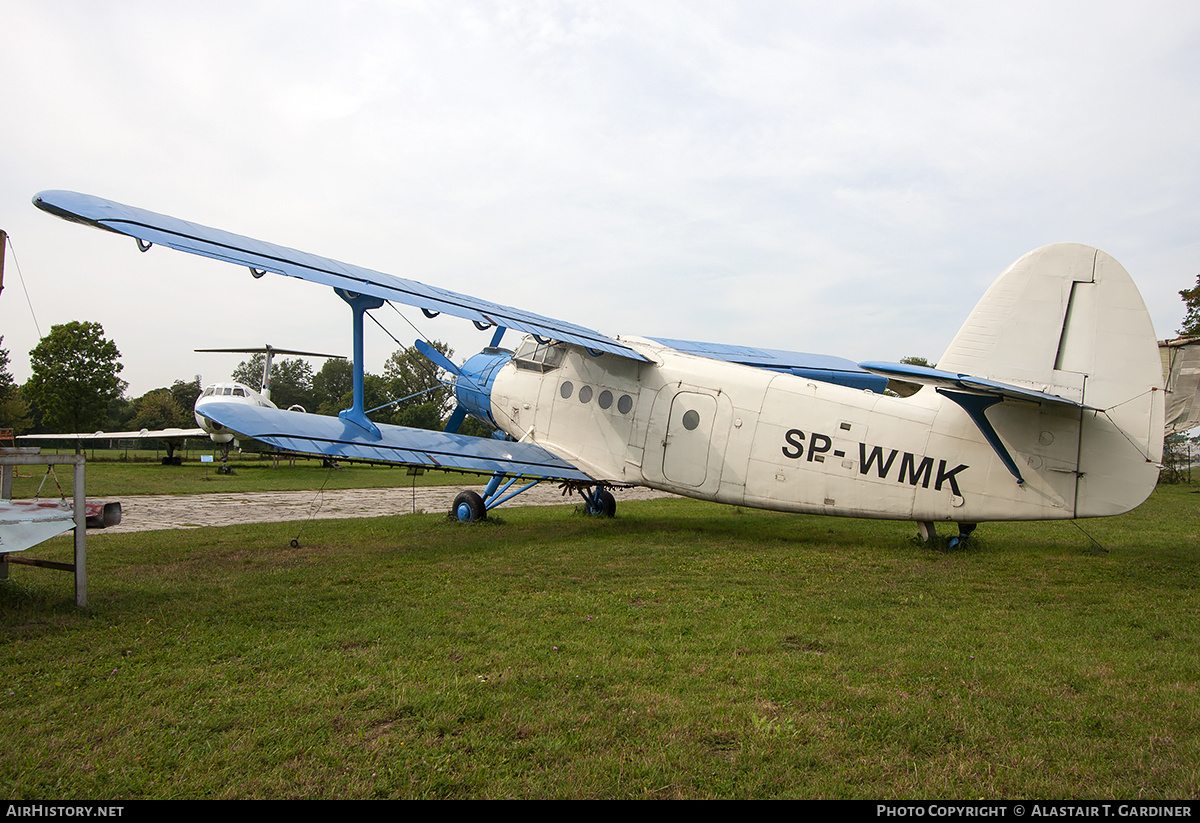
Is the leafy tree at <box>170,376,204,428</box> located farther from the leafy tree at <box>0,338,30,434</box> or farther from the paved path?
the paved path

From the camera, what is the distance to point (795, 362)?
14570 mm

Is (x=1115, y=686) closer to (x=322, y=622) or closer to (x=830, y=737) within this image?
(x=830, y=737)

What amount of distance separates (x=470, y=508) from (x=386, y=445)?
2.70m

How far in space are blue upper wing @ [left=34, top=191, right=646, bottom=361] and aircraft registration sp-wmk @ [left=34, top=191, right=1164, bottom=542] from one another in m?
0.04

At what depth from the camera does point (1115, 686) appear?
14.4 ft

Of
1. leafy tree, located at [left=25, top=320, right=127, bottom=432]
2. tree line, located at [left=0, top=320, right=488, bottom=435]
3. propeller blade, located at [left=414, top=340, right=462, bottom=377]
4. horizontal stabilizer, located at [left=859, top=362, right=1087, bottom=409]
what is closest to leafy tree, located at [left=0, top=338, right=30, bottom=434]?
tree line, located at [left=0, top=320, right=488, bottom=435]

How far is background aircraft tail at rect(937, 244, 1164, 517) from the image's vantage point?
787cm

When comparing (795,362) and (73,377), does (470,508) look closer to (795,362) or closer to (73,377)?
(795,362)

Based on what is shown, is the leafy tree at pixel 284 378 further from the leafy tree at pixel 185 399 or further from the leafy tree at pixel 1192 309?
the leafy tree at pixel 1192 309

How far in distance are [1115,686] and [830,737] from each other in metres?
2.27

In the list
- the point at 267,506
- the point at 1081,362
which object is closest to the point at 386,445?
the point at 267,506

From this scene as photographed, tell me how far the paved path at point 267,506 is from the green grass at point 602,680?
5422mm

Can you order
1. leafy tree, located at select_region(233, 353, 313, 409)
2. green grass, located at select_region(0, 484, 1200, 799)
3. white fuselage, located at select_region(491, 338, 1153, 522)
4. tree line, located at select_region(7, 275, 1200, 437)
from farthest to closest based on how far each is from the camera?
1. leafy tree, located at select_region(233, 353, 313, 409)
2. tree line, located at select_region(7, 275, 1200, 437)
3. white fuselage, located at select_region(491, 338, 1153, 522)
4. green grass, located at select_region(0, 484, 1200, 799)
